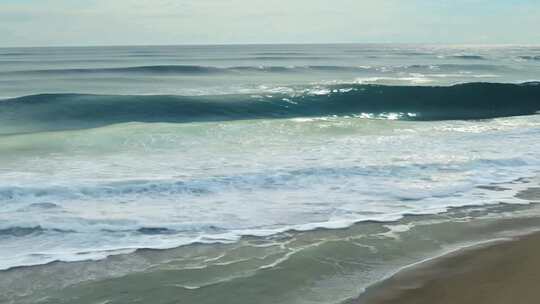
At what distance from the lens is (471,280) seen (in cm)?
509

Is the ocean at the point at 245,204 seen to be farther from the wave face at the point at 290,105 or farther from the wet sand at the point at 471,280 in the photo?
the wave face at the point at 290,105

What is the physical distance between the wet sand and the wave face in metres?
13.4

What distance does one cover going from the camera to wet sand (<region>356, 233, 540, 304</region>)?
470cm

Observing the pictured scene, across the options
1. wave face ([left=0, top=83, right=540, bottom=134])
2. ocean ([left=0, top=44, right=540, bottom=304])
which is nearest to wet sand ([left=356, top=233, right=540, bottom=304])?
ocean ([left=0, top=44, right=540, bottom=304])

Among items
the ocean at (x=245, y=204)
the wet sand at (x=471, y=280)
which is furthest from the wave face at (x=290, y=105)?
the wet sand at (x=471, y=280)

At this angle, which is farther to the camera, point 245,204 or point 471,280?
point 245,204

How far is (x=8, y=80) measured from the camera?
30.8 meters

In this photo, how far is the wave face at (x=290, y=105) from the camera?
62.5ft

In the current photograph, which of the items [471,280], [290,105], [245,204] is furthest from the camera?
[290,105]

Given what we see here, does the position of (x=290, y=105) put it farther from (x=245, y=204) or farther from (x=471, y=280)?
(x=471, y=280)

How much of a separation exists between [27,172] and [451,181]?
21.3ft

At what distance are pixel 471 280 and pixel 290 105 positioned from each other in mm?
16203

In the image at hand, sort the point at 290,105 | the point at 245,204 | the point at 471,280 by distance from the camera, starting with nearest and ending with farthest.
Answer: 1. the point at 471,280
2. the point at 245,204
3. the point at 290,105

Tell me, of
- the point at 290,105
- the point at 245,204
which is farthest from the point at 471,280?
the point at 290,105
